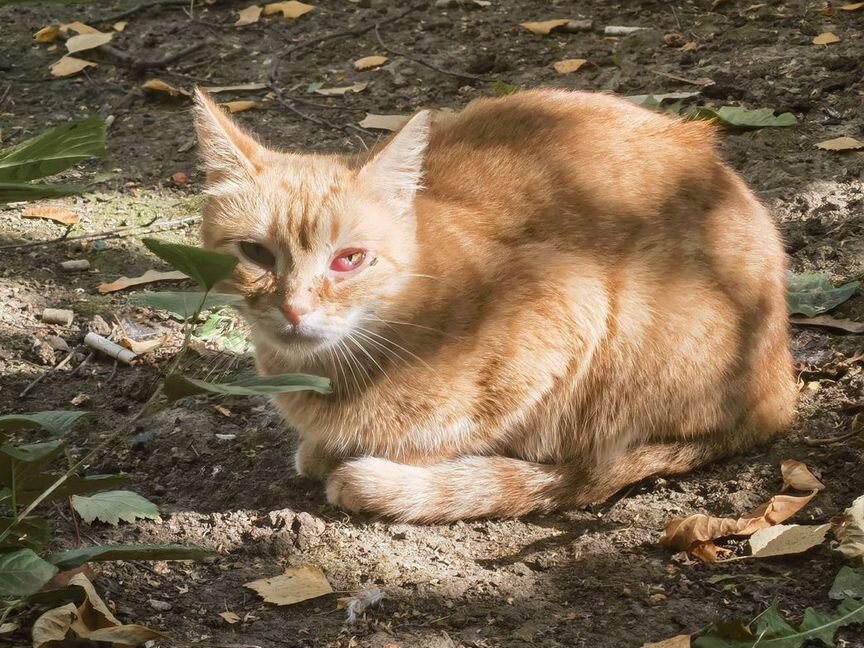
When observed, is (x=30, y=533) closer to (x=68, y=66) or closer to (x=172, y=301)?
(x=172, y=301)

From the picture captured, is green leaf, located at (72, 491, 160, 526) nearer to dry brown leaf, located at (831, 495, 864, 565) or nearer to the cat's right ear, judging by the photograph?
the cat's right ear

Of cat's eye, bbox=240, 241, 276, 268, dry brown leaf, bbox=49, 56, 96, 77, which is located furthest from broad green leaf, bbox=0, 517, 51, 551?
dry brown leaf, bbox=49, 56, 96, 77

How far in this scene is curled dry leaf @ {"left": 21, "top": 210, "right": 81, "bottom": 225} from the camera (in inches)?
195

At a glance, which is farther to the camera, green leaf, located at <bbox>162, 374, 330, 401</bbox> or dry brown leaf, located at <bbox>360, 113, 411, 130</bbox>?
dry brown leaf, located at <bbox>360, 113, 411, 130</bbox>

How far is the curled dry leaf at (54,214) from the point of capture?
16.3 feet

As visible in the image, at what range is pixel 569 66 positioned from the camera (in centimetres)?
580

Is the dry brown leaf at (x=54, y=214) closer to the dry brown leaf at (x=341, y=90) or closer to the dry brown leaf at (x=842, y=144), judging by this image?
the dry brown leaf at (x=341, y=90)

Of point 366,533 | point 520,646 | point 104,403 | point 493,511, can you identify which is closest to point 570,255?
point 493,511

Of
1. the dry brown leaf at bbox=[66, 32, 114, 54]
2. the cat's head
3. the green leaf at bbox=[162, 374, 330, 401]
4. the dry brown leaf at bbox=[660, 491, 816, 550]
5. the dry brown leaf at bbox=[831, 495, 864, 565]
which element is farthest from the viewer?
the dry brown leaf at bbox=[66, 32, 114, 54]

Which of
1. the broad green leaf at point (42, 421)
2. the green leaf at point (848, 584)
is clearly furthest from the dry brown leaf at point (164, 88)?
the green leaf at point (848, 584)

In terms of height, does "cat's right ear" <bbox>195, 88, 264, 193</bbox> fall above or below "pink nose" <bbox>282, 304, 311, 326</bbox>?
above

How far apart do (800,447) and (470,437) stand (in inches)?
41.0

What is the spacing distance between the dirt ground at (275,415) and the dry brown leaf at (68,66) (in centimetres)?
6

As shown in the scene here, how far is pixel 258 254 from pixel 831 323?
2.11m
